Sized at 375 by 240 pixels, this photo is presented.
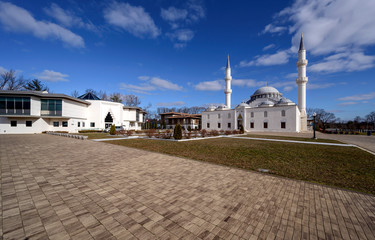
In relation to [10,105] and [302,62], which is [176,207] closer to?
[10,105]

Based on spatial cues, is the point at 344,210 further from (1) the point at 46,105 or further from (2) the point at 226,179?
(1) the point at 46,105

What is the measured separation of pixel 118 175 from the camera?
5148 millimetres

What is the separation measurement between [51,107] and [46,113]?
4.46 feet

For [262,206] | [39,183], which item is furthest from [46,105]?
[262,206]

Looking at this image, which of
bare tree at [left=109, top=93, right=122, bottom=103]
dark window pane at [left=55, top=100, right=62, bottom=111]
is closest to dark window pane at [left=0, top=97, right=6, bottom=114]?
dark window pane at [left=55, top=100, right=62, bottom=111]

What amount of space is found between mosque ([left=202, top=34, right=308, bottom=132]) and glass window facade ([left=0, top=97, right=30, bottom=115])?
132 feet

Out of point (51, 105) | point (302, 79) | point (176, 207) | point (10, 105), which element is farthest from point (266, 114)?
point (10, 105)

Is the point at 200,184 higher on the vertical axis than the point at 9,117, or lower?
lower

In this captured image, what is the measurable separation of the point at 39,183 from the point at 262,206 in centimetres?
609

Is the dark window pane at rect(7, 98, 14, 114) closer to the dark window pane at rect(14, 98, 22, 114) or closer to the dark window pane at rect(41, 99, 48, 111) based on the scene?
the dark window pane at rect(14, 98, 22, 114)

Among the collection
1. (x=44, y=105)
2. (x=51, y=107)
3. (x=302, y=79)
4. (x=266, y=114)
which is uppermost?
(x=302, y=79)

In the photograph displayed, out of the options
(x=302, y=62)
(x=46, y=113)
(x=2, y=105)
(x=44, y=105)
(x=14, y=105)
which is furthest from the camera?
(x=302, y=62)

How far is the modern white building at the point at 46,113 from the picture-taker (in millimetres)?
24766

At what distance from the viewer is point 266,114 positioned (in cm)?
3856
